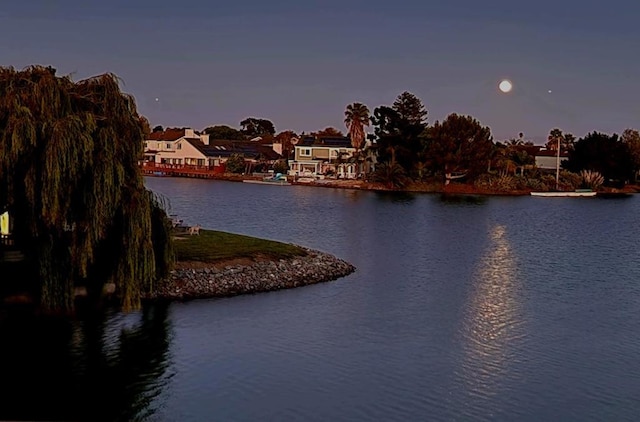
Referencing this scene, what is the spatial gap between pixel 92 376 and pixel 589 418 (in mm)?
12210

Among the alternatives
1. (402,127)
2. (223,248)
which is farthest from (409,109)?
(223,248)

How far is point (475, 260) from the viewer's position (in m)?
45.1

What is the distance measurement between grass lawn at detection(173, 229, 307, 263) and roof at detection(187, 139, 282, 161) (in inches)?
4242

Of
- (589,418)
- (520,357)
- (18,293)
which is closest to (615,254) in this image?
(520,357)

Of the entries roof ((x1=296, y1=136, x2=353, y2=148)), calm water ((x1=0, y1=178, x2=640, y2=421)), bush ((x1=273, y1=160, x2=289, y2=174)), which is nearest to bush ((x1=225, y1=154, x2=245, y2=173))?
bush ((x1=273, y1=160, x2=289, y2=174))

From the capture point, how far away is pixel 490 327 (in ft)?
93.2

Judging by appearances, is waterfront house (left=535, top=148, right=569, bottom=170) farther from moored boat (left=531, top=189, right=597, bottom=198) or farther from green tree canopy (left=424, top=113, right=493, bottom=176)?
green tree canopy (left=424, top=113, right=493, bottom=176)

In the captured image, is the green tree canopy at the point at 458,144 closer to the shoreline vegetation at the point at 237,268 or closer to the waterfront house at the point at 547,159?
the waterfront house at the point at 547,159

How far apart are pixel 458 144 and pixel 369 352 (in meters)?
86.2

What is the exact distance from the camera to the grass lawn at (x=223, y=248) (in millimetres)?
33000

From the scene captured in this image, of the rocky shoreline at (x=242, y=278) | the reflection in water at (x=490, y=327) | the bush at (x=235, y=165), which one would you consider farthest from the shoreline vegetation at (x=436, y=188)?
the rocky shoreline at (x=242, y=278)

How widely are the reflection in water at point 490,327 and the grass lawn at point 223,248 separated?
339 inches

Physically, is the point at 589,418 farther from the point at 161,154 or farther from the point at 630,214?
the point at 161,154

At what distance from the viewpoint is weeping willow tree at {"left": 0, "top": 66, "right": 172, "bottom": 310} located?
2216 cm
